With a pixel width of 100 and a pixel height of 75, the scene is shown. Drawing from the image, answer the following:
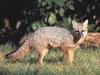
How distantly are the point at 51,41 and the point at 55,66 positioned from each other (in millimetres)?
712

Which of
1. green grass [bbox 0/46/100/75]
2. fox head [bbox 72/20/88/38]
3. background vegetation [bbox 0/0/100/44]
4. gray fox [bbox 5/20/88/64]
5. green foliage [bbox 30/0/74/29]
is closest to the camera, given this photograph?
green grass [bbox 0/46/100/75]

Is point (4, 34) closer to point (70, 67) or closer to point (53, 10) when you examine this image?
point (53, 10)

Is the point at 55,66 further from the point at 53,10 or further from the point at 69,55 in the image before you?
the point at 53,10

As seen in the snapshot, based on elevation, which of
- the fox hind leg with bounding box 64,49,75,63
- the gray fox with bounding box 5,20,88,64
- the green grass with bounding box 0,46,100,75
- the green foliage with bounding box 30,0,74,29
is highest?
the green foliage with bounding box 30,0,74,29

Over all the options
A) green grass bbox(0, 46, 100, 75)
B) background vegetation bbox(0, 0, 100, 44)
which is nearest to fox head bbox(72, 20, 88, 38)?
green grass bbox(0, 46, 100, 75)

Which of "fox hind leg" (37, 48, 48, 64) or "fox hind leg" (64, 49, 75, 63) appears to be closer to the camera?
"fox hind leg" (37, 48, 48, 64)

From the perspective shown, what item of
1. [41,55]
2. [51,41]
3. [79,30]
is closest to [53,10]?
[79,30]

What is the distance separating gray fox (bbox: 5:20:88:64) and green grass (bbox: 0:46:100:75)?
0.20m

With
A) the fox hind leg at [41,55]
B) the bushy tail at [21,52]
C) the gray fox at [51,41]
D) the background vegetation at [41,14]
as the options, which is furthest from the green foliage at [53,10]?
the fox hind leg at [41,55]

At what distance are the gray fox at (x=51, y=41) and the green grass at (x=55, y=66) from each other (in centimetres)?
20

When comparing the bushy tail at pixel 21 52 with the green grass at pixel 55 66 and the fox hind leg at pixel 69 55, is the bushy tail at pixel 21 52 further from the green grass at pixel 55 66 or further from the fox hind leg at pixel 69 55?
the fox hind leg at pixel 69 55

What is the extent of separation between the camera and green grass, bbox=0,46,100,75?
949 cm

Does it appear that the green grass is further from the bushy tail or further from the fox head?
the fox head

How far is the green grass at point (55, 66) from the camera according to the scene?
9492 millimetres
